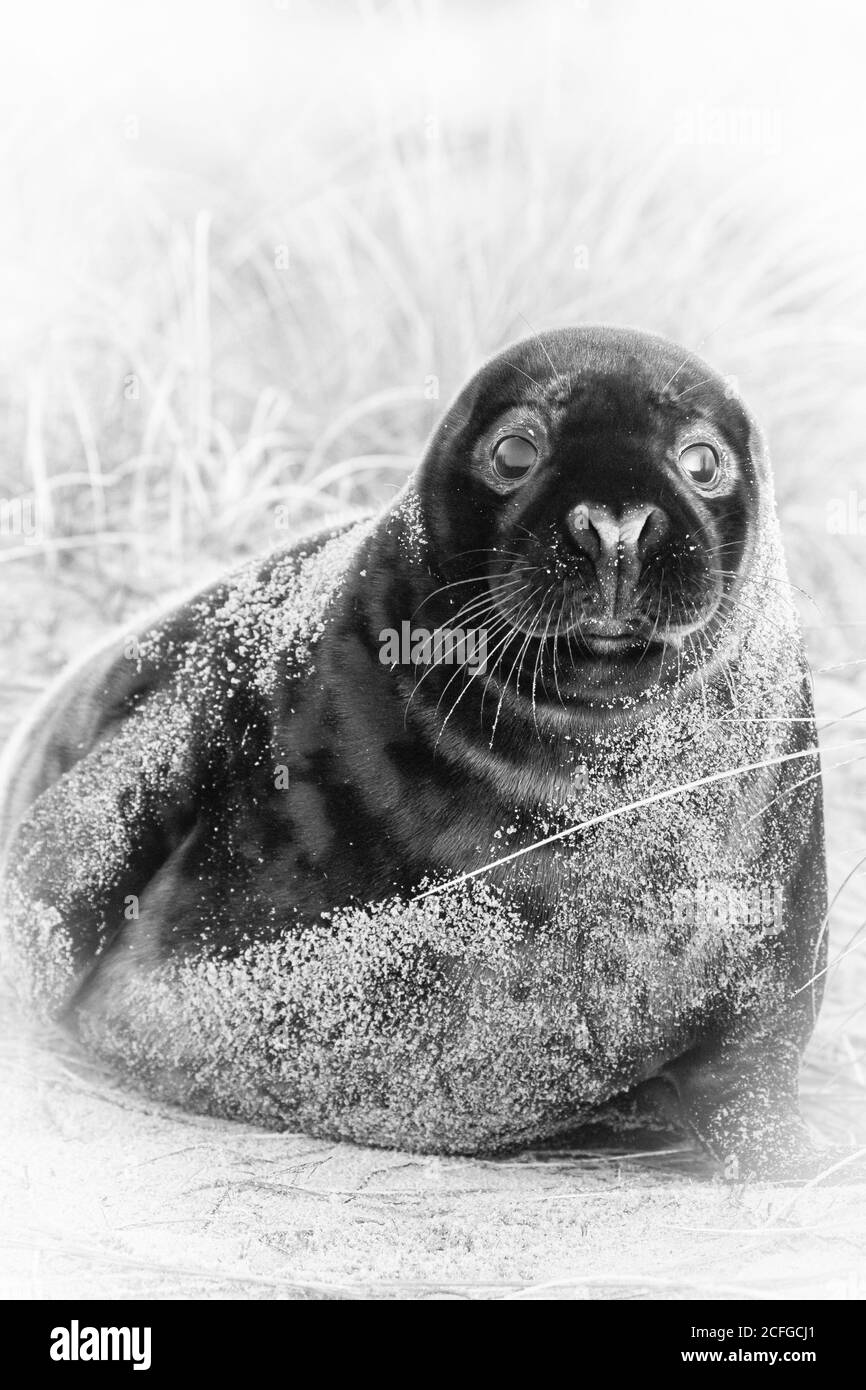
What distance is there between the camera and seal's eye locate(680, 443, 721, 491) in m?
2.48

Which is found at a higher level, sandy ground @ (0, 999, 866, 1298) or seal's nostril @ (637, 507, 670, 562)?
seal's nostril @ (637, 507, 670, 562)

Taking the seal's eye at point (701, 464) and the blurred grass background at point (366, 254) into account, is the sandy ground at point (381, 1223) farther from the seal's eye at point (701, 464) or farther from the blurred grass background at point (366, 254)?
the seal's eye at point (701, 464)

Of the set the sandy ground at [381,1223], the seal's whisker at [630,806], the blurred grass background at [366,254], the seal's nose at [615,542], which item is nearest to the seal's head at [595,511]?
the seal's nose at [615,542]

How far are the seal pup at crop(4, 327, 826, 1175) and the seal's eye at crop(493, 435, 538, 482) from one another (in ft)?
0.04

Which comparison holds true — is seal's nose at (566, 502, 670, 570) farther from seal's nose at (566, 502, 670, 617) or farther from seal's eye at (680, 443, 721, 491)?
seal's eye at (680, 443, 721, 491)

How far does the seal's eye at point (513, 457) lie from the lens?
2471mm

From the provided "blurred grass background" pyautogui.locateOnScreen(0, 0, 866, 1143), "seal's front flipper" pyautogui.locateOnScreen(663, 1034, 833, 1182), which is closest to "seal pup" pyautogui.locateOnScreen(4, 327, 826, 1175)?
"seal's front flipper" pyautogui.locateOnScreen(663, 1034, 833, 1182)

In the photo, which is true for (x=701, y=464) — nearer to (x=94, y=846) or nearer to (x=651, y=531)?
(x=651, y=531)

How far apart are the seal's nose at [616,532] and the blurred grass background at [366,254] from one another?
2.77ft

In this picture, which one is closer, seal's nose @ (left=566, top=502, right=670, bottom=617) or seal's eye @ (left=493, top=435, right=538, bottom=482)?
seal's nose @ (left=566, top=502, right=670, bottom=617)

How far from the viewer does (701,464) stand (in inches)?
98.3

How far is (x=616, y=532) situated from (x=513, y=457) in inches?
10.0

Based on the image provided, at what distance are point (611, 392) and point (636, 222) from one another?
4.05 ft
